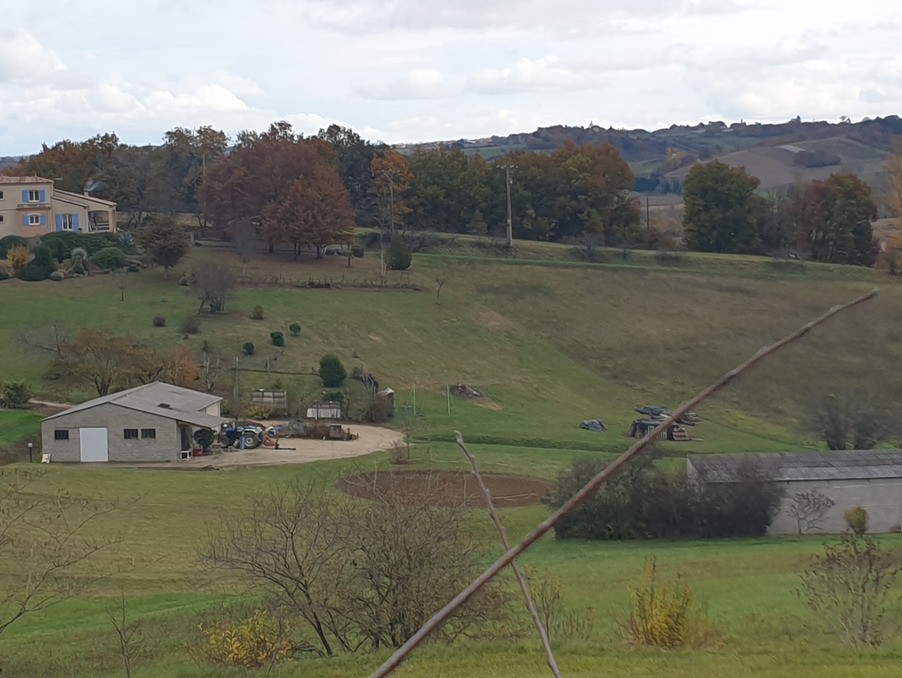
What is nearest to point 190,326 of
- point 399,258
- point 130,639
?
point 399,258

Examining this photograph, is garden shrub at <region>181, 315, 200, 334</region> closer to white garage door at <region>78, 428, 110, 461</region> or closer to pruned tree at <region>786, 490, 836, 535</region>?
white garage door at <region>78, 428, 110, 461</region>

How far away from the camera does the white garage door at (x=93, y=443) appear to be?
36.4 meters

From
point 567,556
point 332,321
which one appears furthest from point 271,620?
point 332,321

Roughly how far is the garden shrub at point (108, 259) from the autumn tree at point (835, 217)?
132ft

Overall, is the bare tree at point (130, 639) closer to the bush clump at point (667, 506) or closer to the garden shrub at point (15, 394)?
the bush clump at point (667, 506)

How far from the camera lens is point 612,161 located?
81.8 meters

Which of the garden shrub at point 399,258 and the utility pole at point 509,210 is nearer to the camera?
the garden shrub at point 399,258

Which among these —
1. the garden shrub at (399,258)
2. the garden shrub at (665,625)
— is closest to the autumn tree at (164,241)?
the garden shrub at (399,258)

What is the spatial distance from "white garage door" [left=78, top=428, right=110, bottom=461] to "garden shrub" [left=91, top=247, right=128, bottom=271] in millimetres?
24778

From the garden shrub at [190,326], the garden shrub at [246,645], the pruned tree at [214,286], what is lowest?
the garden shrub at [246,645]

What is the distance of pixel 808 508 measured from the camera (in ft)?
93.9

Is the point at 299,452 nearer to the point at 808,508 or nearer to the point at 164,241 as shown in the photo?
the point at 808,508

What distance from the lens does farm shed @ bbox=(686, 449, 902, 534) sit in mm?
28594

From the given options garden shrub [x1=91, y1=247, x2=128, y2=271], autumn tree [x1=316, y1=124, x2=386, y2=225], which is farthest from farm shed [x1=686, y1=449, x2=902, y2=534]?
autumn tree [x1=316, y1=124, x2=386, y2=225]
